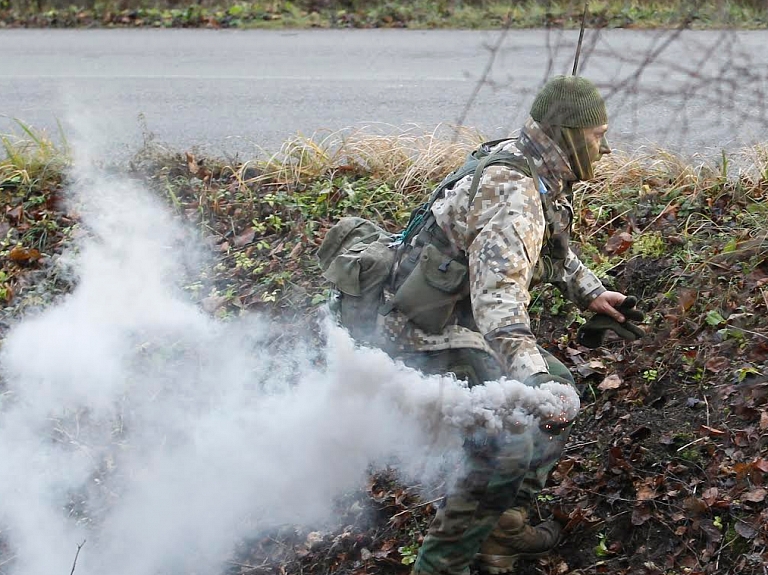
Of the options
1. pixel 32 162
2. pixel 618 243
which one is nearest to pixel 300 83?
pixel 32 162

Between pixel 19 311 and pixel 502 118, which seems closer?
pixel 19 311

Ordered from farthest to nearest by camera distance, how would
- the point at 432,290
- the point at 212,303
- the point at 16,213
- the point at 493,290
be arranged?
the point at 16,213 < the point at 212,303 < the point at 432,290 < the point at 493,290

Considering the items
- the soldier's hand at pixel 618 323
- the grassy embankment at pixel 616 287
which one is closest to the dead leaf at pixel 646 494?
the grassy embankment at pixel 616 287

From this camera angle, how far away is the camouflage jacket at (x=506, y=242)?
3178mm

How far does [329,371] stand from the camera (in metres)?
4.15

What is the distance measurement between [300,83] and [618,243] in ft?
17.2

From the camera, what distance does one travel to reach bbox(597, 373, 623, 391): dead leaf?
4.68 metres

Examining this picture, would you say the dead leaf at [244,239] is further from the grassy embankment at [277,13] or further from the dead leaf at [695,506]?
the grassy embankment at [277,13]

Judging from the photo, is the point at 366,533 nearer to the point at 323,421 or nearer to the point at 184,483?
the point at 323,421

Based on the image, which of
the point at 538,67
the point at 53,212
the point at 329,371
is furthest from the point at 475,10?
the point at 329,371

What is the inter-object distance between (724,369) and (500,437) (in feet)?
5.09

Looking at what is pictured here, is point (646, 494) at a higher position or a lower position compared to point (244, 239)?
lower

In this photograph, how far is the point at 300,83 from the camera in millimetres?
9828

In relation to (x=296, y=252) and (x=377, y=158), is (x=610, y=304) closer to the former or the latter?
(x=296, y=252)
